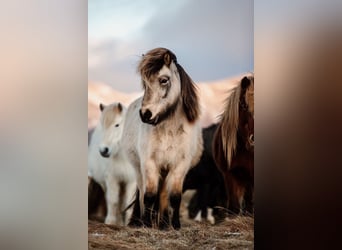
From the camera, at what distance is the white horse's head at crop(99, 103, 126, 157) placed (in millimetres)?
1396

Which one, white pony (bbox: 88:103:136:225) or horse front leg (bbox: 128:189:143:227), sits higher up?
white pony (bbox: 88:103:136:225)

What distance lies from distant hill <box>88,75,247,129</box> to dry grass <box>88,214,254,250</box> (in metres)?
0.44

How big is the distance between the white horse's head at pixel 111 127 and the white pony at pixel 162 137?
5 cm

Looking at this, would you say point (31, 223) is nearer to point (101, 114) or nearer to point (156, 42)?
point (101, 114)

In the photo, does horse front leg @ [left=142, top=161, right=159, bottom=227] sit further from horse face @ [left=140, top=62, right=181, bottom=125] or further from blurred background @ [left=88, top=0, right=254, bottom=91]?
blurred background @ [left=88, top=0, right=254, bottom=91]

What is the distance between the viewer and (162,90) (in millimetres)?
1396

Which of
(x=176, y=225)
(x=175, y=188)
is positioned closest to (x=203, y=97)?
(x=175, y=188)

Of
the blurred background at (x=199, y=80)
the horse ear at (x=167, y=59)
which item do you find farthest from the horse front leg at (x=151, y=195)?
the horse ear at (x=167, y=59)

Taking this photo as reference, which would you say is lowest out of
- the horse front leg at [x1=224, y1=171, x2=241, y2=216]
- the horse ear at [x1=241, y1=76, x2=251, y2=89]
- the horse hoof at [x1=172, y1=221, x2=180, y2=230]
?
the horse hoof at [x1=172, y1=221, x2=180, y2=230]

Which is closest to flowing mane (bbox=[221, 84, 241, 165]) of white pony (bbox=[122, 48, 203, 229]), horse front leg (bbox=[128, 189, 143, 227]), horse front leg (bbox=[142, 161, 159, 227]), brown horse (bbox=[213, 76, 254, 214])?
brown horse (bbox=[213, 76, 254, 214])

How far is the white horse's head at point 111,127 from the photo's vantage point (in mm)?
1396

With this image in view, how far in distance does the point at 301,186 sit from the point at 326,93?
393mm

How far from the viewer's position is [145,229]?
1.40 m

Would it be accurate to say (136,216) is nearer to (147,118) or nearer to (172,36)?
(147,118)
